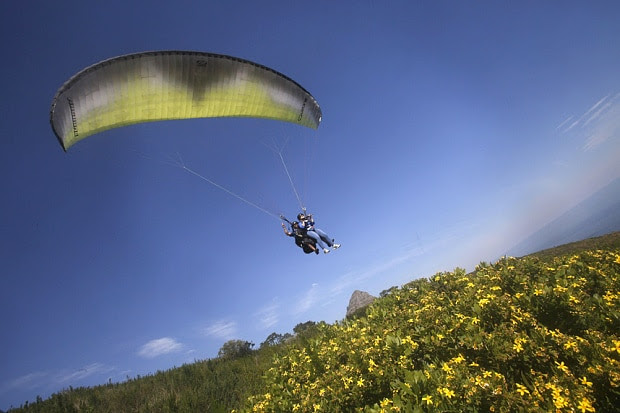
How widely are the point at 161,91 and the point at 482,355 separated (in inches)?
409

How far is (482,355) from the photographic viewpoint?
556cm

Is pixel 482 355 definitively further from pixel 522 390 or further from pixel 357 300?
pixel 357 300

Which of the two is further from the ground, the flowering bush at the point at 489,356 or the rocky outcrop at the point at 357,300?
the rocky outcrop at the point at 357,300

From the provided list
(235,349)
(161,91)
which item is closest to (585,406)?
(161,91)

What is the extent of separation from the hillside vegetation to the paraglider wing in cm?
858

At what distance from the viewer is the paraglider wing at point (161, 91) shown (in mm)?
7504

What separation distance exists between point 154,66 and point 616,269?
13115mm

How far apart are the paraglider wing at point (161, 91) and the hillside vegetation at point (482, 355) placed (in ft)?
28.1

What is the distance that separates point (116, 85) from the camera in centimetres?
797

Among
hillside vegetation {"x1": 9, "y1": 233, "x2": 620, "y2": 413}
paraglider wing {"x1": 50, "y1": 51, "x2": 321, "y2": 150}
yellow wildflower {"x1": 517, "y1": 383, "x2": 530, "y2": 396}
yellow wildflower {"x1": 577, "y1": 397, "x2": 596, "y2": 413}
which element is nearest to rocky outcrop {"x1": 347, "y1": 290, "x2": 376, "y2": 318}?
hillside vegetation {"x1": 9, "y1": 233, "x2": 620, "y2": 413}

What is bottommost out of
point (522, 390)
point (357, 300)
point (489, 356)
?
point (522, 390)

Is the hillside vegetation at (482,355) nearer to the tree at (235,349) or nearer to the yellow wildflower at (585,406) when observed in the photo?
the yellow wildflower at (585,406)

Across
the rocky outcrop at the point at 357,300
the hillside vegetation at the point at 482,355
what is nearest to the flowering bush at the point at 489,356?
the hillside vegetation at the point at 482,355

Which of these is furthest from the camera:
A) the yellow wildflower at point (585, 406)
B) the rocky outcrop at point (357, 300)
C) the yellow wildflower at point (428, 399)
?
the rocky outcrop at point (357, 300)
